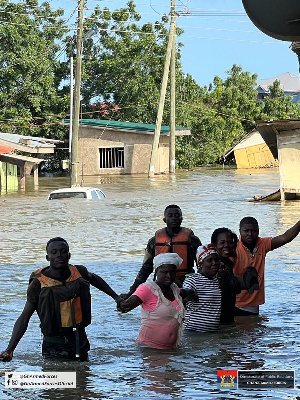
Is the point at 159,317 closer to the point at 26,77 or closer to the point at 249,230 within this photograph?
the point at 249,230

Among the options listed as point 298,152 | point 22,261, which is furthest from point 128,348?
point 298,152

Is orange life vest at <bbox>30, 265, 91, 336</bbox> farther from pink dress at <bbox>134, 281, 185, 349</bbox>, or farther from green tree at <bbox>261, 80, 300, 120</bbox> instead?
green tree at <bbox>261, 80, 300, 120</bbox>

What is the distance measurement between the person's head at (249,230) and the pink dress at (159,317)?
135 cm

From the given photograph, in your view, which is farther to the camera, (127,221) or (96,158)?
(96,158)

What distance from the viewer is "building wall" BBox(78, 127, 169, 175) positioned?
52094 mm

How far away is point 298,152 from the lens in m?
28.4

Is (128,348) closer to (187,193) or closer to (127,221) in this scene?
(127,221)

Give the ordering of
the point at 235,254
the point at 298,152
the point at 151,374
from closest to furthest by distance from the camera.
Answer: the point at 151,374 → the point at 235,254 → the point at 298,152

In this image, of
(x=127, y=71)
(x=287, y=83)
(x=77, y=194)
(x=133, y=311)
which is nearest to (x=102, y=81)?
(x=127, y=71)

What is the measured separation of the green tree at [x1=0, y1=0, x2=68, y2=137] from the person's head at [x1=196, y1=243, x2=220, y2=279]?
42911 mm

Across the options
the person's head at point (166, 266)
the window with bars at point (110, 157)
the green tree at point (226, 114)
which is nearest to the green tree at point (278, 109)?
the green tree at point (226, 114)

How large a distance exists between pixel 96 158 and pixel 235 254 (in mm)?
44557

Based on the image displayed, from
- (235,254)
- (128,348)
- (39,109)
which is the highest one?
(39,109)

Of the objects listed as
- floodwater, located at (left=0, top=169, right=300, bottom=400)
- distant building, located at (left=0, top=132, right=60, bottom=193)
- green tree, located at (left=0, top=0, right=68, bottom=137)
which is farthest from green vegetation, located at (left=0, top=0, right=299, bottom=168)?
floodwater, located at (left=0, top=169, right=300, bottom=400)
